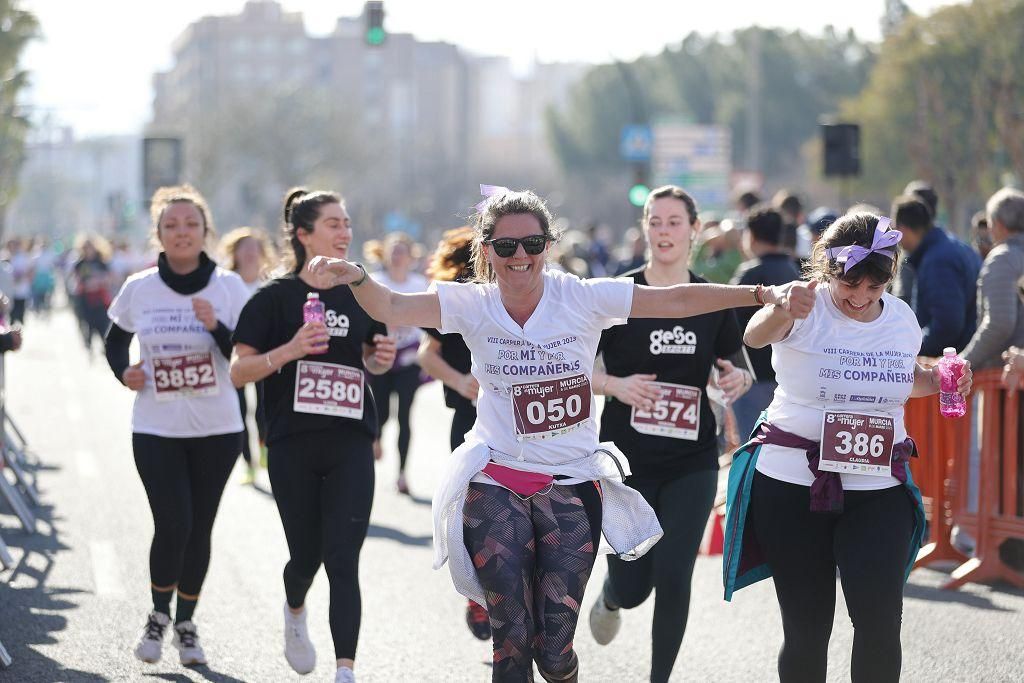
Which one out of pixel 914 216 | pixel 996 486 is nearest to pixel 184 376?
pixel 996 486

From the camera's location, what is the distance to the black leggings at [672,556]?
5.89m

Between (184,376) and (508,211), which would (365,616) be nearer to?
(184,376)

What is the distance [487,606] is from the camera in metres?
4.81

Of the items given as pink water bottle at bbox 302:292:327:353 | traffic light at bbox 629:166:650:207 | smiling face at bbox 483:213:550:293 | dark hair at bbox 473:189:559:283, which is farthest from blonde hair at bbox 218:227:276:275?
traffic light at bbox 629:166:650:207

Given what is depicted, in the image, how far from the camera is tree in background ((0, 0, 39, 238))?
39875mm

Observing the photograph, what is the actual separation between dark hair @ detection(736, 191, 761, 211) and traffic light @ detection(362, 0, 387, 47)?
842 cm

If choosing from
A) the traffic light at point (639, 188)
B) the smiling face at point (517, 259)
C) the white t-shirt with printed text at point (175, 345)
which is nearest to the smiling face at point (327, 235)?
the white t-shirt with printed text at point (175, 345)

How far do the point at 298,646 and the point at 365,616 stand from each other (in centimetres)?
153

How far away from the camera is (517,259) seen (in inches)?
189

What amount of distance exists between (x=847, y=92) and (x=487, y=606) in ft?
250

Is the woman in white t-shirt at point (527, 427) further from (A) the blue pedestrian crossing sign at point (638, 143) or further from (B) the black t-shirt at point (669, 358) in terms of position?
(A) the blue pedestrian crossing sign at point (638, 143)

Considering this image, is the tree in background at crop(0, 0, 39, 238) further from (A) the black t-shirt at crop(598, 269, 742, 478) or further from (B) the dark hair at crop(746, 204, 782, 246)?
(A) the black t-shirt at crop(598, 269, 742, 478)

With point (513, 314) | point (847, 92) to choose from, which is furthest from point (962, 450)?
point (847, 92)

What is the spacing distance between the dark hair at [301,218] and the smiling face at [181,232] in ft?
1.83
